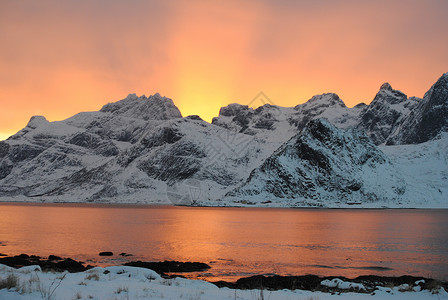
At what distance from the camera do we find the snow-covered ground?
17.8 meters

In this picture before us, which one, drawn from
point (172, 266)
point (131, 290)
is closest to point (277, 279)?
point (172, 266)

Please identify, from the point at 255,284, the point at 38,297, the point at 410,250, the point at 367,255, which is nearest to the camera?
the point at 38,297

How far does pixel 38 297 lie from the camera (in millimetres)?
16625

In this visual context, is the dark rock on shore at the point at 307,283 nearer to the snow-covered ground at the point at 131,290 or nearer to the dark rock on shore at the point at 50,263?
the snow-covered ground at the point at 131,290

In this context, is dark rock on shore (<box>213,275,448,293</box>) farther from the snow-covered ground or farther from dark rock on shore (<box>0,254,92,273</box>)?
dark rock on shore (<box>0,254,92,273</box>)

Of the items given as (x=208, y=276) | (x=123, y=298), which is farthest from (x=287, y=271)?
(x=123, y=298)

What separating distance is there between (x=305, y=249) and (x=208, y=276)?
23816 millimetres

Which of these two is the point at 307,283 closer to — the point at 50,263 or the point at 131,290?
the point at 131,290

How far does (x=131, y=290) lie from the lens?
65.5 ft

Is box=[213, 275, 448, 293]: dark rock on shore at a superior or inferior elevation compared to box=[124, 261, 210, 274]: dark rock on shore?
superior

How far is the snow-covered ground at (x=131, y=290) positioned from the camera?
17.8 meters

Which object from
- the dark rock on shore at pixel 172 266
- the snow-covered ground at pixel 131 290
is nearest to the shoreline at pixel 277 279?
the dark rock on shore at pixel 172 266

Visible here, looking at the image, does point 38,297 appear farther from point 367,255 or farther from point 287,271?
point 367,255

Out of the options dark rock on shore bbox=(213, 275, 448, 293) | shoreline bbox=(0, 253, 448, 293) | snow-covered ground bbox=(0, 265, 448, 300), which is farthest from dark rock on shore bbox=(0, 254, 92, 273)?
dark rock on shore bbox=(213, 275, 448, 293)
